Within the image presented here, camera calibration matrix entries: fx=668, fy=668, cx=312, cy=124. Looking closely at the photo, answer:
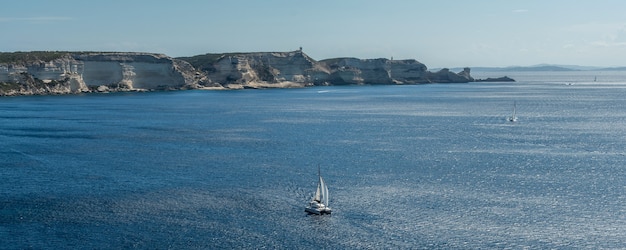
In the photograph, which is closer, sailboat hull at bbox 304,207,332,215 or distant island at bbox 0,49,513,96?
sailboat hull at bbox 304,207,332,215

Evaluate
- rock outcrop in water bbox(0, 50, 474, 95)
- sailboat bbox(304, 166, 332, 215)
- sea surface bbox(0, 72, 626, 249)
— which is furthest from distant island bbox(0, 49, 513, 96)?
sailboat bbox(304, 166, 332, 215)

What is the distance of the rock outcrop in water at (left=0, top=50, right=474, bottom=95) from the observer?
135375 mm

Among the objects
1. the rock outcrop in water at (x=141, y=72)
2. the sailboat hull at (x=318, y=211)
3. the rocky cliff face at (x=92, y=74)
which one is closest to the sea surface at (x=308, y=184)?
the sailboat hull at (x=318, y=211)

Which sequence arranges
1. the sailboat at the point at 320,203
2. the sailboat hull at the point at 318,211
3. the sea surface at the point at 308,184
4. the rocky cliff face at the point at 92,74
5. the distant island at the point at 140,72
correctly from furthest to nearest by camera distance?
the distant island at the point at 140,72
the rocky cliff face at the point at 92,74
the sailboat at the point at 320,203
the sailboat hull at the point at 318,211
the sea surface at the point at 308,184

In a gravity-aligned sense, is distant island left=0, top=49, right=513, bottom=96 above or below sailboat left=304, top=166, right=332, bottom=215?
above

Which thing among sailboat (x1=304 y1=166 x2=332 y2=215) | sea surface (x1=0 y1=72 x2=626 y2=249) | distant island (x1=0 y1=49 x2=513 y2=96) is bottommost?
sea surface (x1=0 y1=72 x2=626 y2=249)

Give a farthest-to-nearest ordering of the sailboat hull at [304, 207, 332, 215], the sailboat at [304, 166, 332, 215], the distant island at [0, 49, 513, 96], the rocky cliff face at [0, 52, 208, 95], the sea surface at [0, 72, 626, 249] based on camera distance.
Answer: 1. the distant island at [0, 49, 513, 96]
2. the rocky cliff face at [0, 52, 208, 95]
3. the sailboat at [304, 166, 332, 215]
4. the sailboat hull at [304, 207, 332, 215]
5. the sea surface at [0, 72, 626, 249]

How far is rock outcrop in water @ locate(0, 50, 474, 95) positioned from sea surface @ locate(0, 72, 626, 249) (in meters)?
55.6

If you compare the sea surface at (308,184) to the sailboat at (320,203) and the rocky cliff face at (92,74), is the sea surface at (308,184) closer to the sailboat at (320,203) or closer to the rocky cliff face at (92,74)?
the sailboat at (320,203)

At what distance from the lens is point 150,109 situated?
10431cm

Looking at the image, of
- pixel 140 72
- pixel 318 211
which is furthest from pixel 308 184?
pixel 140 72

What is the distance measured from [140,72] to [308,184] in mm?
117447

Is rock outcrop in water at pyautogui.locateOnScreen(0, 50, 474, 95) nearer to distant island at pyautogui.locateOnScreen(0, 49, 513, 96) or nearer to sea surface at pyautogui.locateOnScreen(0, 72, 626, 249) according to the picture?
distant island at pyautogui.locateOnScreen(0, 49, 513, 96)

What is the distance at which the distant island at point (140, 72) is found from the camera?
135 meters
